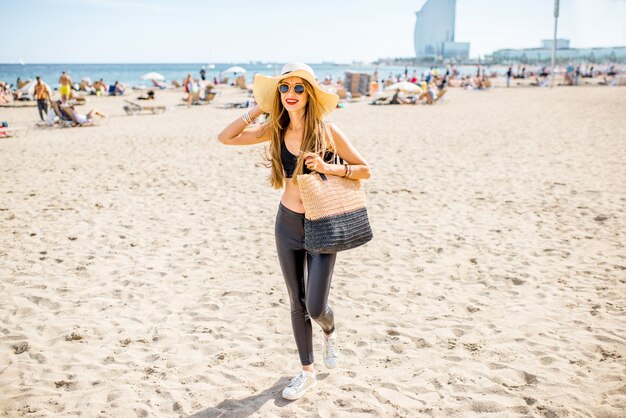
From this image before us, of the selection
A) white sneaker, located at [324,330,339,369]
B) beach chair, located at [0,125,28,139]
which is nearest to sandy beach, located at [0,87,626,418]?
white sneaker, located at [324,330,339,369]

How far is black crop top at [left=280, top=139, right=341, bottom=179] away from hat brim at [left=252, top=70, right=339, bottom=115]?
0.25 metres

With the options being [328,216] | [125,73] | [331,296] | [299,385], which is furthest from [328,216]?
[125,73]

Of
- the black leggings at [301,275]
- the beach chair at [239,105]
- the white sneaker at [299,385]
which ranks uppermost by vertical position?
the beach chair at [239,105]

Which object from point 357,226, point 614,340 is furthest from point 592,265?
point 357,226

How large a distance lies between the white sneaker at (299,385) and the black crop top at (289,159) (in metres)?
1.27

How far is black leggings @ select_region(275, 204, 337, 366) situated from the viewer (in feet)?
8.53

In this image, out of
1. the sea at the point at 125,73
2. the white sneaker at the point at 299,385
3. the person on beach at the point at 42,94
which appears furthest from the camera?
the sea at the point at 125,73

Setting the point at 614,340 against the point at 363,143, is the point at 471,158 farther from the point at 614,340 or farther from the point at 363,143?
the point at 614,340

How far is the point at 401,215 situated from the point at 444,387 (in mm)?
3853

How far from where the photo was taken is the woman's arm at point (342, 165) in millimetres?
2518

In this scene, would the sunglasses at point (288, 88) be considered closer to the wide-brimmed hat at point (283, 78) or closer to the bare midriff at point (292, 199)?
the wide-brimmed hat at point (283, 78)

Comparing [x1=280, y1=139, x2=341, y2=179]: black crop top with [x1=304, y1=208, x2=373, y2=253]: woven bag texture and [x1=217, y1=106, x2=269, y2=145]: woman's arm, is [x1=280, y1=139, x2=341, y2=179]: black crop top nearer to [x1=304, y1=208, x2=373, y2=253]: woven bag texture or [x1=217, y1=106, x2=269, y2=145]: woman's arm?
[x1=217, y1=106, x2=269, y2=145]: woman's arm

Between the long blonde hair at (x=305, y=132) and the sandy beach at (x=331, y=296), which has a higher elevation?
the long blonde hair at (x=305, y=132)

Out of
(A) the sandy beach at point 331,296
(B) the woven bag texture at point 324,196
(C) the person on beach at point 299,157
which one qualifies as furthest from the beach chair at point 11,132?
(B) the woven bag texture at point 324,196
